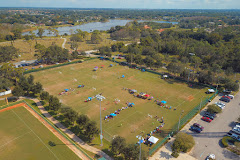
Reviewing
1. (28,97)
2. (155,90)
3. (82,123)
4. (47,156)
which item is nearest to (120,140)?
(82,123)

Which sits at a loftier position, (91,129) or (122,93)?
(91,129)

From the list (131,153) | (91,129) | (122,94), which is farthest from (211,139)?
(122,94)

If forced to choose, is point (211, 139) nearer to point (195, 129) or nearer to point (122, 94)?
point (195, 129)

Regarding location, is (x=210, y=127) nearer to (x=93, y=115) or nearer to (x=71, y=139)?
(x=93, y=115)

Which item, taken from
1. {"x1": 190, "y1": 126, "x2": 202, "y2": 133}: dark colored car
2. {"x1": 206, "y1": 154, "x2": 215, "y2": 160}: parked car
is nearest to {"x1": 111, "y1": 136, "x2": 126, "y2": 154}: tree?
{"x1": 206, "y1": 154, "x2": 215, "y2": 160}: parked car

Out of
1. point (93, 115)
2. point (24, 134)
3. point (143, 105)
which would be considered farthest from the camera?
point (143, 105)

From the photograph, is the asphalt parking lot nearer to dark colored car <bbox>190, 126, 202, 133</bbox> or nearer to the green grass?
dark colored car <bbox>190, 126, 202, 133</bbox>

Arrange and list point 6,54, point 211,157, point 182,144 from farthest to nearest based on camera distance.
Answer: point 6,54 → point 182,144 → point 211,157
